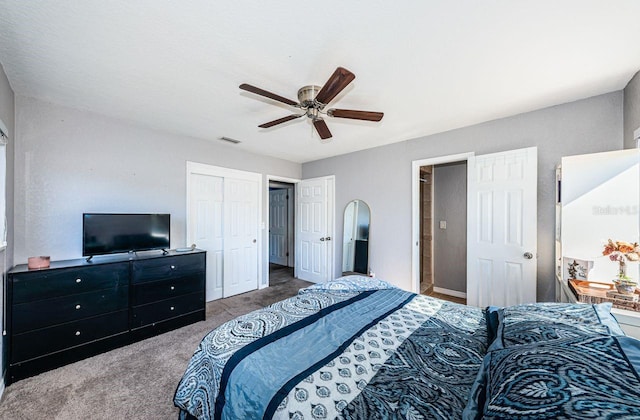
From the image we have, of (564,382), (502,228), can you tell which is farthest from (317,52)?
(502,228)

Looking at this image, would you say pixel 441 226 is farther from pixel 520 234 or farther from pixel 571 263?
pixel 571 263

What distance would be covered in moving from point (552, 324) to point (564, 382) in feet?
2.04

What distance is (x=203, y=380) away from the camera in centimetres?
123

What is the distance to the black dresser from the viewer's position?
6.64 feet

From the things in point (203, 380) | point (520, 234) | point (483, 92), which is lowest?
point (203, 380)

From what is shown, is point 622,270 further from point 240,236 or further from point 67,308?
point 67,308

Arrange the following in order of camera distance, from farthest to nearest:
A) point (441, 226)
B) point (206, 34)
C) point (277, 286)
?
point (277, 286)
point (441, 226)
point (206, 34)

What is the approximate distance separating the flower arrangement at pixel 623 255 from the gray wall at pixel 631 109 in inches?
34.6

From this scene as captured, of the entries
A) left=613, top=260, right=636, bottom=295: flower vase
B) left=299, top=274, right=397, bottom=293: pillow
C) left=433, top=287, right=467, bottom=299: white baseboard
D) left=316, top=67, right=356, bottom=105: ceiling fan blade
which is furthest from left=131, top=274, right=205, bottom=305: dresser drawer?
left=613, top=260, right=636, bottom=295: flower vase

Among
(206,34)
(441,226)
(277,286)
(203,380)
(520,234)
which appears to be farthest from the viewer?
(277,286)

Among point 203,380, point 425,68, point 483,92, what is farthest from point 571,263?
point 203,380

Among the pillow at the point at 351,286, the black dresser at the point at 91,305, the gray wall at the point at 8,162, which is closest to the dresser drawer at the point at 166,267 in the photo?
the black dresser at the point at 91,305

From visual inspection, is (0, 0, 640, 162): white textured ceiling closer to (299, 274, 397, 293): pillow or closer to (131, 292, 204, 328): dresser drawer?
(299, 274, 397, 293): pillow

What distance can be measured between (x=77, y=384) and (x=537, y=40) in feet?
13.7
